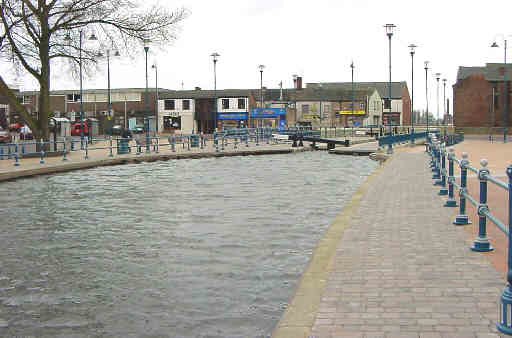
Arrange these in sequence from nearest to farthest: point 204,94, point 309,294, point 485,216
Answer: point 309,294
point 485,216
point 204,94

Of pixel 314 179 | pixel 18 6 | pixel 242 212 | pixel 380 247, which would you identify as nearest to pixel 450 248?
pixel 380 247

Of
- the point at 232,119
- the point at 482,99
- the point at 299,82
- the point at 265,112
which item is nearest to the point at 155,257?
the point at 265,112

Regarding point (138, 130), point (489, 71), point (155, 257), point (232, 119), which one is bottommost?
point (155, 257)

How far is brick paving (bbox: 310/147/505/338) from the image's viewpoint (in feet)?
16.2

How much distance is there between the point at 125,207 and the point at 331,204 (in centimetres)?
489

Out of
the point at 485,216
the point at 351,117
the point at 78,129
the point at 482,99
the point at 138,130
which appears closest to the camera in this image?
the point at 485,216

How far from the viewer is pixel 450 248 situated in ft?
26.0

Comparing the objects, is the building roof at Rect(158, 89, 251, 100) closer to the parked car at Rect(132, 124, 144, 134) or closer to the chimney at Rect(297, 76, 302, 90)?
the parked car at Rect(132, 124, 144, 134)

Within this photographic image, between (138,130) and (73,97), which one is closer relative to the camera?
(138,130)

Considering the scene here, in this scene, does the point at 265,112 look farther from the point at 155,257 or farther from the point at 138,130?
the point at 155,257

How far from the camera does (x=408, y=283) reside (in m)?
6.27

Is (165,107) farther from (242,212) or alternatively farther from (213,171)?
(242,212)

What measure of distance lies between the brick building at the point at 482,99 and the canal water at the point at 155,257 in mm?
69351

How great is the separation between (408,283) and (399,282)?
9 centimetres
